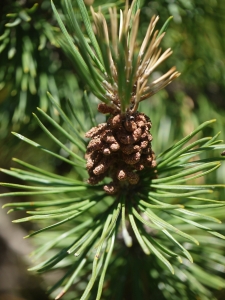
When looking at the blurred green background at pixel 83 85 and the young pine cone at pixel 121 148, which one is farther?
the blurred green background at pixel 83 85

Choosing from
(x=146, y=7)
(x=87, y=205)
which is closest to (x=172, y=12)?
(x=146, y=7)

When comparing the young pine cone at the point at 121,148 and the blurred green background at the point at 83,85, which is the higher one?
the blurred green background at the point at 83,85

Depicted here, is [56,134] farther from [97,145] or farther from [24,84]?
[97,145]

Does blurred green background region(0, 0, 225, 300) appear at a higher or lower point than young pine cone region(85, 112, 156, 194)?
higher

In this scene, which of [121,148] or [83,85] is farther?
[83,85]
